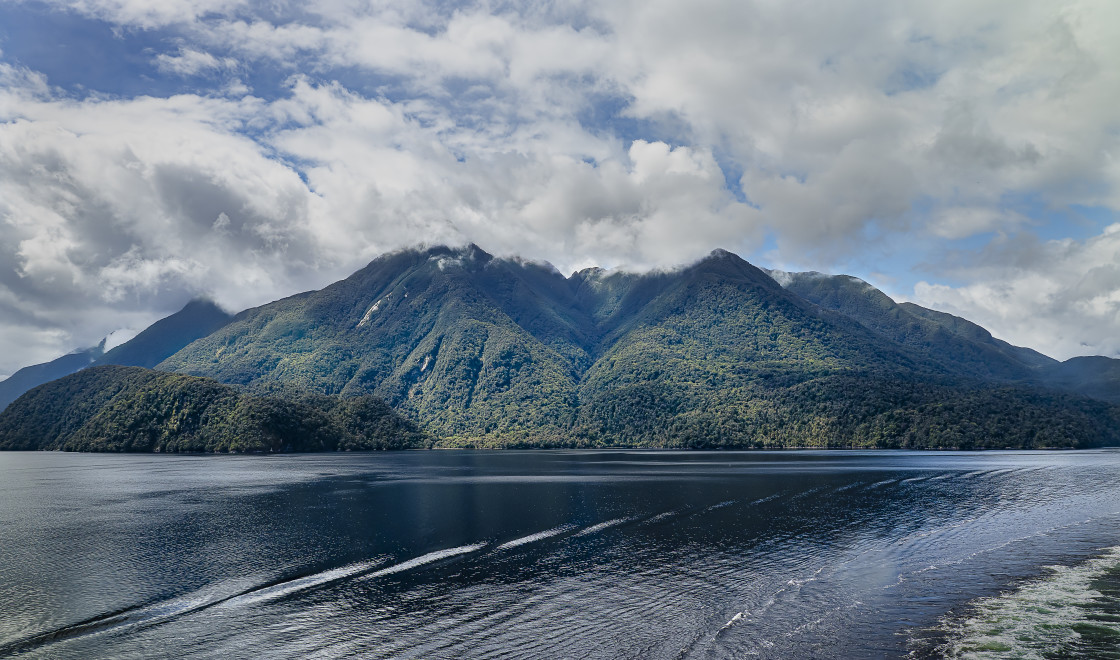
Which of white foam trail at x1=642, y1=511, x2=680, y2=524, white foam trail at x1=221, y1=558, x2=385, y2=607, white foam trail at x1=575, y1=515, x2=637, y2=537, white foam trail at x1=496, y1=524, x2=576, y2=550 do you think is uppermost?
white foam trail at x1=221, y1=558, x2=385, y2=607

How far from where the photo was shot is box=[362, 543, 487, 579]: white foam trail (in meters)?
47.8

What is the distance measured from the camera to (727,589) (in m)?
41.7

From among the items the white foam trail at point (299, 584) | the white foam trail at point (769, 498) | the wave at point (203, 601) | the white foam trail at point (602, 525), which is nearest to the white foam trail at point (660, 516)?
the white foam trail at point (602, 525)

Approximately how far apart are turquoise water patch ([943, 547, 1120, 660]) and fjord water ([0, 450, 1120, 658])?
0.16m

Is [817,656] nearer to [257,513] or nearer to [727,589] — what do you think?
[727,589]

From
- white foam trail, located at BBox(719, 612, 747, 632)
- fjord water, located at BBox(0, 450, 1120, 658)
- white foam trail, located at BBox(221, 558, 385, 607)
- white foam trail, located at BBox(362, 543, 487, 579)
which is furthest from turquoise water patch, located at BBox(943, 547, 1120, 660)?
white foam trail, located at BBox(221, 558, 385, 607)

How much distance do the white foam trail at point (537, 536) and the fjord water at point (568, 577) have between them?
46 cm

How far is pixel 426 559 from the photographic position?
52125 millimetres

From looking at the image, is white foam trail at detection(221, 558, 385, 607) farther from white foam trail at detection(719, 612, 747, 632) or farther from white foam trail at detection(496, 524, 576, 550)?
white foam trail at detection(719, 612, 747, 632)

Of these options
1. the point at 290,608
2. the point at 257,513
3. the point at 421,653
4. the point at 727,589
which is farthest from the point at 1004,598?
the point at 257,513

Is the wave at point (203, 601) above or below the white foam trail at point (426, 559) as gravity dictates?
above

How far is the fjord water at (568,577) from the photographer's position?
32281mm

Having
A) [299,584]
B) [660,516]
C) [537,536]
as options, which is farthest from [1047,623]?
[299,584]

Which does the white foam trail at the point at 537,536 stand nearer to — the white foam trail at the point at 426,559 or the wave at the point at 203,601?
the white foam trail at the point at 426,559
